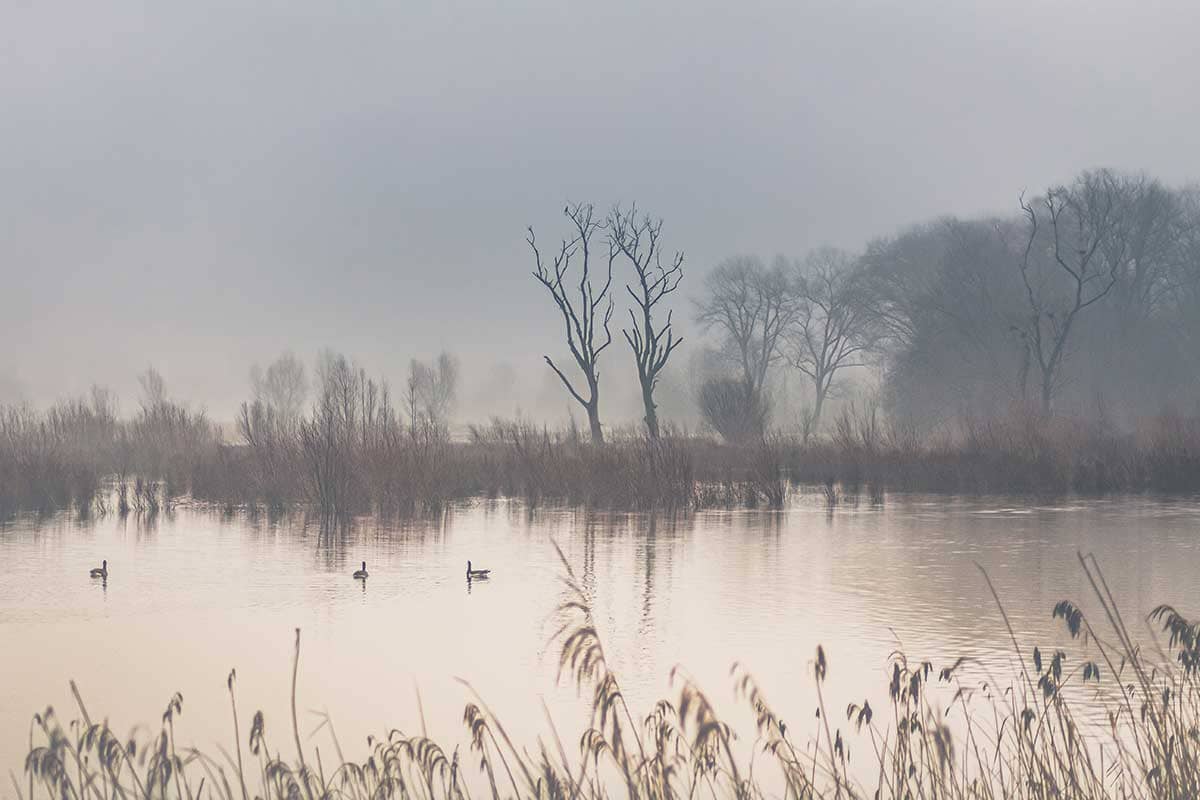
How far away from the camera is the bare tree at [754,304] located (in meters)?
50.0

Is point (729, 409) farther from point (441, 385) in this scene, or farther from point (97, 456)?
point (441, 385)

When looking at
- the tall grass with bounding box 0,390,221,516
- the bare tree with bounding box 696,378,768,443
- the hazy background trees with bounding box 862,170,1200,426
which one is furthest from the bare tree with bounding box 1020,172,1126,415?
the tall grass with bounding box 0,390,221,516

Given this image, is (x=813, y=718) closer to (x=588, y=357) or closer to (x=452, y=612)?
(x=452, y=612)

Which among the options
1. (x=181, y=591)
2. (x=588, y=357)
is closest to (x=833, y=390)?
(x=588, y=357)

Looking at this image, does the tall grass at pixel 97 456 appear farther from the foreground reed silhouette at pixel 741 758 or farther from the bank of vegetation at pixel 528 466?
the foreground reed silhouette at pixel 741 758

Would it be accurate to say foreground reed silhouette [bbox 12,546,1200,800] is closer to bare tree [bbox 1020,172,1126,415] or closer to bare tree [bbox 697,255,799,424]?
bare tree [bbox 1020,172,1126,415]

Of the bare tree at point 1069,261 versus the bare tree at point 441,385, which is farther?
the bare tree at point 441,385

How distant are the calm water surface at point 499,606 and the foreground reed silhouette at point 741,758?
13.8 inches

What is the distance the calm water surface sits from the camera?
20.4 feet

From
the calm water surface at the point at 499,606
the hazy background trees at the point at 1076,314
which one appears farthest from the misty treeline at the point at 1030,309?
the calm water surface at the point at 499,606

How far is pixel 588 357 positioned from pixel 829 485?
17.9 m

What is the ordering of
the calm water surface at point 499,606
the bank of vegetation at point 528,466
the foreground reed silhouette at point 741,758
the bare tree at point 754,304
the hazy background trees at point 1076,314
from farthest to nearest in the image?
the bare tree at point 754,304 → the hazy background trees at point 1076,314 → the bank of vegetation at point 528,466 → the calm water surface at point 499,606 → the foreground reed silhouette at point 741,758

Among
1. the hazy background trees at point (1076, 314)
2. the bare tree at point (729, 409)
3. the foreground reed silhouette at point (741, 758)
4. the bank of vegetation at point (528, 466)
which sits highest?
the hazy background trees at point (1076, 314)

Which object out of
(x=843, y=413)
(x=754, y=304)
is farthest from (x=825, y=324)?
(x=843, y=413)
